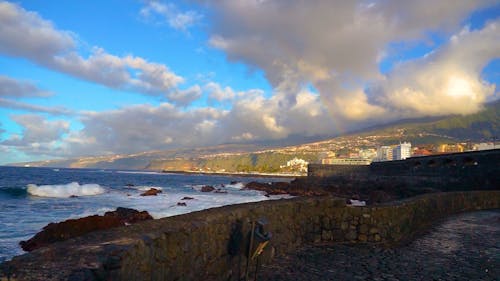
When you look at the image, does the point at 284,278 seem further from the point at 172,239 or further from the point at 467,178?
the point at 467,178

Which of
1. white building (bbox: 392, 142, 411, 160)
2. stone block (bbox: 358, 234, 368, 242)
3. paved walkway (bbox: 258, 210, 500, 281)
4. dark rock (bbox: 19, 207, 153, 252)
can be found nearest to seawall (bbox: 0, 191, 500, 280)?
stone block (bbox: 358, 234, 368, 242)

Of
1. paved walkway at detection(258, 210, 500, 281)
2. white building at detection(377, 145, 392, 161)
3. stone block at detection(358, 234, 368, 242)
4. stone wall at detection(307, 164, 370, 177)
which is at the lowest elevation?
paved walkway at detection(258, 210, 500, 281)

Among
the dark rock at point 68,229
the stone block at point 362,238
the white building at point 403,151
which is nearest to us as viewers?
the stone block at point 362,238

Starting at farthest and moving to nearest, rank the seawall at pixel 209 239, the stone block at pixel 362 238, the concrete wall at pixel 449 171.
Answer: the concrete wall at pixel 449 171 < the stone block at pixel 362 238 < the seawall at pixel 209 239

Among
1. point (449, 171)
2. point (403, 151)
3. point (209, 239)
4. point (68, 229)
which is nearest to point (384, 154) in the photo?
point (403, 151)

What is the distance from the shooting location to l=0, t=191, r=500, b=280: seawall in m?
3.31

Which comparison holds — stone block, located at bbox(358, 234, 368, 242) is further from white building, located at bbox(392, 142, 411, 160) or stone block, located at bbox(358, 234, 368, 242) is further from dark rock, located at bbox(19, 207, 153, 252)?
white building, located at bbox(392, 142, 411, 160)

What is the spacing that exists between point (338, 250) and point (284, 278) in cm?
243

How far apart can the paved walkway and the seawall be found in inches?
19.3

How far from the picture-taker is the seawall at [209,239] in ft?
10.9

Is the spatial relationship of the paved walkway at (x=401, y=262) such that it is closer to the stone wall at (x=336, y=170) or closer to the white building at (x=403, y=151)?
the stone wall at (x=336, y=170)

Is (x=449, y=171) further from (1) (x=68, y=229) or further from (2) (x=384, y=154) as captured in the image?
(2) (x=384, y=154)

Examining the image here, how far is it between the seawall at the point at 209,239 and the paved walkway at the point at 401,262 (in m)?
0.49

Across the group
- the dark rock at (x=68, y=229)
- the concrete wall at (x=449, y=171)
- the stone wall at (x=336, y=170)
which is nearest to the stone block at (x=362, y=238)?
the dark rock at (x=68, y=229)
